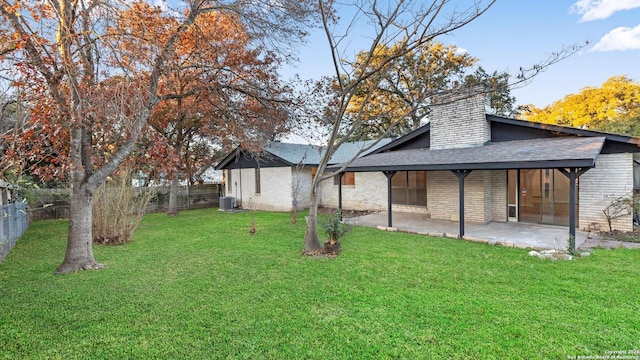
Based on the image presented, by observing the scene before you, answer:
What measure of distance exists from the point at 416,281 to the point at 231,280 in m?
2.96

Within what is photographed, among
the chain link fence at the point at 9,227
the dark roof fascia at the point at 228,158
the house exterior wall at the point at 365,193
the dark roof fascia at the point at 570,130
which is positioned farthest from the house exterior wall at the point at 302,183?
the chain link fence at the point at 9,227

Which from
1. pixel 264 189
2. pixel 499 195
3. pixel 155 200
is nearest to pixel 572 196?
pixel 499 195

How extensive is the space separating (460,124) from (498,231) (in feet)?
12.6

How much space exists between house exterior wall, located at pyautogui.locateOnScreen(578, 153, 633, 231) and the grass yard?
235 centimetres

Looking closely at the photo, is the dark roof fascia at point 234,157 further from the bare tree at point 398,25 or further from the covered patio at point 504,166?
the bare tree at point 398,25

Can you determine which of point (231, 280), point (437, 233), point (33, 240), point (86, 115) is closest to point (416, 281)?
point (231, 280)

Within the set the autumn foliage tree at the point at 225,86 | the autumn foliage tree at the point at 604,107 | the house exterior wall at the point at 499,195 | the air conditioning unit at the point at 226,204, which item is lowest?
the air conditioning unit at the point at 226,204

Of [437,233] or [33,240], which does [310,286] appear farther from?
[33,240]

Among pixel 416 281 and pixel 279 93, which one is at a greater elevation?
pixel 279 93

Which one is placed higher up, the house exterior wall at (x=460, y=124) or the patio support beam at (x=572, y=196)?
the house exterior wall at (x=460, y=124)

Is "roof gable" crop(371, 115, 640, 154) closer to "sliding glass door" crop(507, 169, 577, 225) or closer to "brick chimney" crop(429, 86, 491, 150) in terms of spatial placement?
"brick chimney" crop(429, 86, 491, 150)

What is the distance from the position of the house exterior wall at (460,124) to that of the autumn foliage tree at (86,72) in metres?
6.35

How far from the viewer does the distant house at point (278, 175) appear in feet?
49.8

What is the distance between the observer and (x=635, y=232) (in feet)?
25.9
